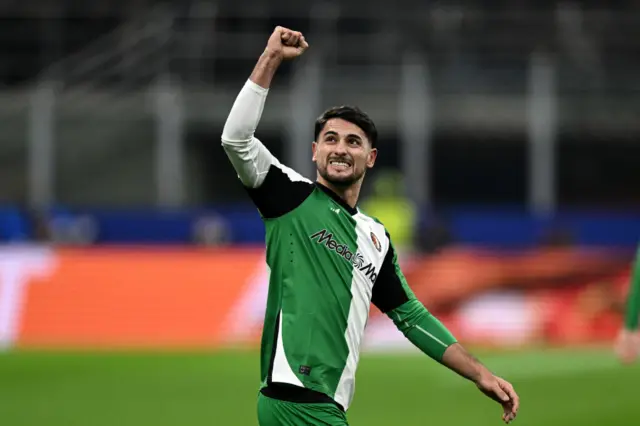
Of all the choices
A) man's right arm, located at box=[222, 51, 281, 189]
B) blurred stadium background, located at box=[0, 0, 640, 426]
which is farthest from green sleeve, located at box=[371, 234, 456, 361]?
blurred stadium background, located at box=[0, 0, 640, 426]

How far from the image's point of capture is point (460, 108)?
27.7 meters

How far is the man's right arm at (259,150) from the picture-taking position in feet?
16.2

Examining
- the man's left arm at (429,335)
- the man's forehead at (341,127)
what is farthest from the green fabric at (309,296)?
the man's left arm at (429,335)

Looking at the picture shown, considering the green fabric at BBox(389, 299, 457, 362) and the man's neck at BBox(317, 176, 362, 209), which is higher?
the man's neck at BBox(317, 176, 362, 209)

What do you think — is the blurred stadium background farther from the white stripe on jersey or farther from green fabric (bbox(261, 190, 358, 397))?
green fabric (bbox(261, 190, 358, 397))

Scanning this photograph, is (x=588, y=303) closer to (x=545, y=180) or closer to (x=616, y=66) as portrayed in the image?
(x=545, y=180)

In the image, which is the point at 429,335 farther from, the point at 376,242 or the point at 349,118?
the point at 349,118

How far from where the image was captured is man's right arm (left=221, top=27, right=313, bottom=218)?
4930 mm

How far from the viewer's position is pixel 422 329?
18.6ft

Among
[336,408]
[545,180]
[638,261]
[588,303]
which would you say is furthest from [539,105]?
[336,408]

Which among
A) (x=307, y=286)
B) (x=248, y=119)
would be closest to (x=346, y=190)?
(x=307, y=286)

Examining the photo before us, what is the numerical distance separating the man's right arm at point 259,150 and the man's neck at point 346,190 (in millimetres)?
121

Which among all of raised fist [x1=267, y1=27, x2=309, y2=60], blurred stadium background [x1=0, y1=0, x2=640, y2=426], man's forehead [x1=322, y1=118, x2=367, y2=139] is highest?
raised fist [x1=267, y1=27, x2=309, y2=60]

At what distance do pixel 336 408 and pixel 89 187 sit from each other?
77.7ft
